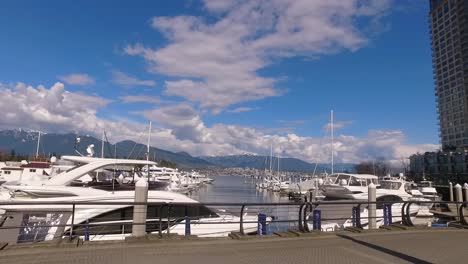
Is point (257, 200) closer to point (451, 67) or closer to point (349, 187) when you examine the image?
point (349, 187)

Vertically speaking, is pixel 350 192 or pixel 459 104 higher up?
pixel 459 104

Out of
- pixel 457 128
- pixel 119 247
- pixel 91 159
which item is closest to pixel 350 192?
pixel 91 159

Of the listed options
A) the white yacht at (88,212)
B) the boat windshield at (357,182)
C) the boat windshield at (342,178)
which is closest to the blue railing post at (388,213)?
the white yacht at (88,212)

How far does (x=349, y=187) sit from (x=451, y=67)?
117163mm

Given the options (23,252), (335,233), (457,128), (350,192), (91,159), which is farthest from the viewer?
(457,128)

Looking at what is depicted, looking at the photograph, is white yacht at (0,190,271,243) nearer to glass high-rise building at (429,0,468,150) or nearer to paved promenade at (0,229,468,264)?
paved promenade at (0,229,468,264)

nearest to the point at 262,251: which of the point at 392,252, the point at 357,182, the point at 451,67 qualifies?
the point at 392,252

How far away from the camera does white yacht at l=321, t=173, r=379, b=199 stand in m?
38.7

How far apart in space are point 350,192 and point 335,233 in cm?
2766

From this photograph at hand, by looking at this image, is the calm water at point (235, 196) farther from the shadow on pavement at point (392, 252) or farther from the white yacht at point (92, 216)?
the shadow on pavement at point (392, 252)

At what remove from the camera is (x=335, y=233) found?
12.2m

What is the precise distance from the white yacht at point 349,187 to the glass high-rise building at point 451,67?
8731 centimetres

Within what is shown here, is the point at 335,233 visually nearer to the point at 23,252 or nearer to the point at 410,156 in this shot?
the point at 23,252

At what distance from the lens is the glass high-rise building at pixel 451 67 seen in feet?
402
